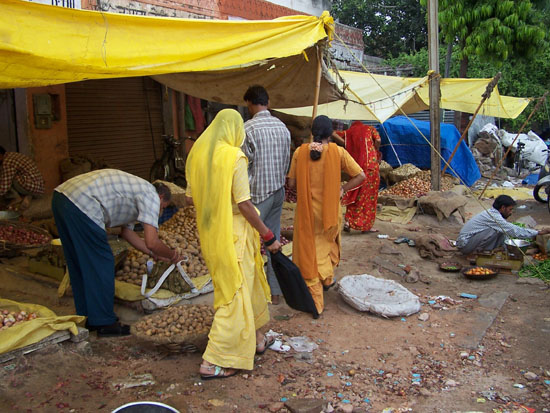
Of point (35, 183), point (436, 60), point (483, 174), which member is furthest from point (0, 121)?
point (483, 174)

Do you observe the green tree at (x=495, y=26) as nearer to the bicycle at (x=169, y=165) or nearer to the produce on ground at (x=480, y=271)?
the bicycle at (x=169, y=165)

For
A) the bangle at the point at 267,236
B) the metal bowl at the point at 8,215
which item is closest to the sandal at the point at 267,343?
the bangle at the point at 267,236

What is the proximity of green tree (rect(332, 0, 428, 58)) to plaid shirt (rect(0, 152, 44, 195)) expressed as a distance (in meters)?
19.9

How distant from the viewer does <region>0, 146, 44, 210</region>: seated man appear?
627 cm

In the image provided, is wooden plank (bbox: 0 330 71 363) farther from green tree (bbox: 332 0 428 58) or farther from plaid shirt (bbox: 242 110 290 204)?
green tree (bbox: 332 0 428 58)

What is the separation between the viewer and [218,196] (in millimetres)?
3234

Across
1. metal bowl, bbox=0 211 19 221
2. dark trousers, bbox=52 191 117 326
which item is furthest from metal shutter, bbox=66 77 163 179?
dark trousers, bbox=52 191 117 326

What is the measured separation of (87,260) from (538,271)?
447 centimetres

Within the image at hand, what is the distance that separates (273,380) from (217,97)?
398cm

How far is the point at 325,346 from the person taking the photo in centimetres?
394

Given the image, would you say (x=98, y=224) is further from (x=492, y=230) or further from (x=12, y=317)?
(x=492, y=230)

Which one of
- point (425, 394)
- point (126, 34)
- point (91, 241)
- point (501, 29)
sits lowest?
point (425, 394)

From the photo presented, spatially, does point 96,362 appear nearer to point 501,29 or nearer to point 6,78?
point 6,78

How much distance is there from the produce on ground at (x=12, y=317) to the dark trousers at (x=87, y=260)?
1.30 feet
